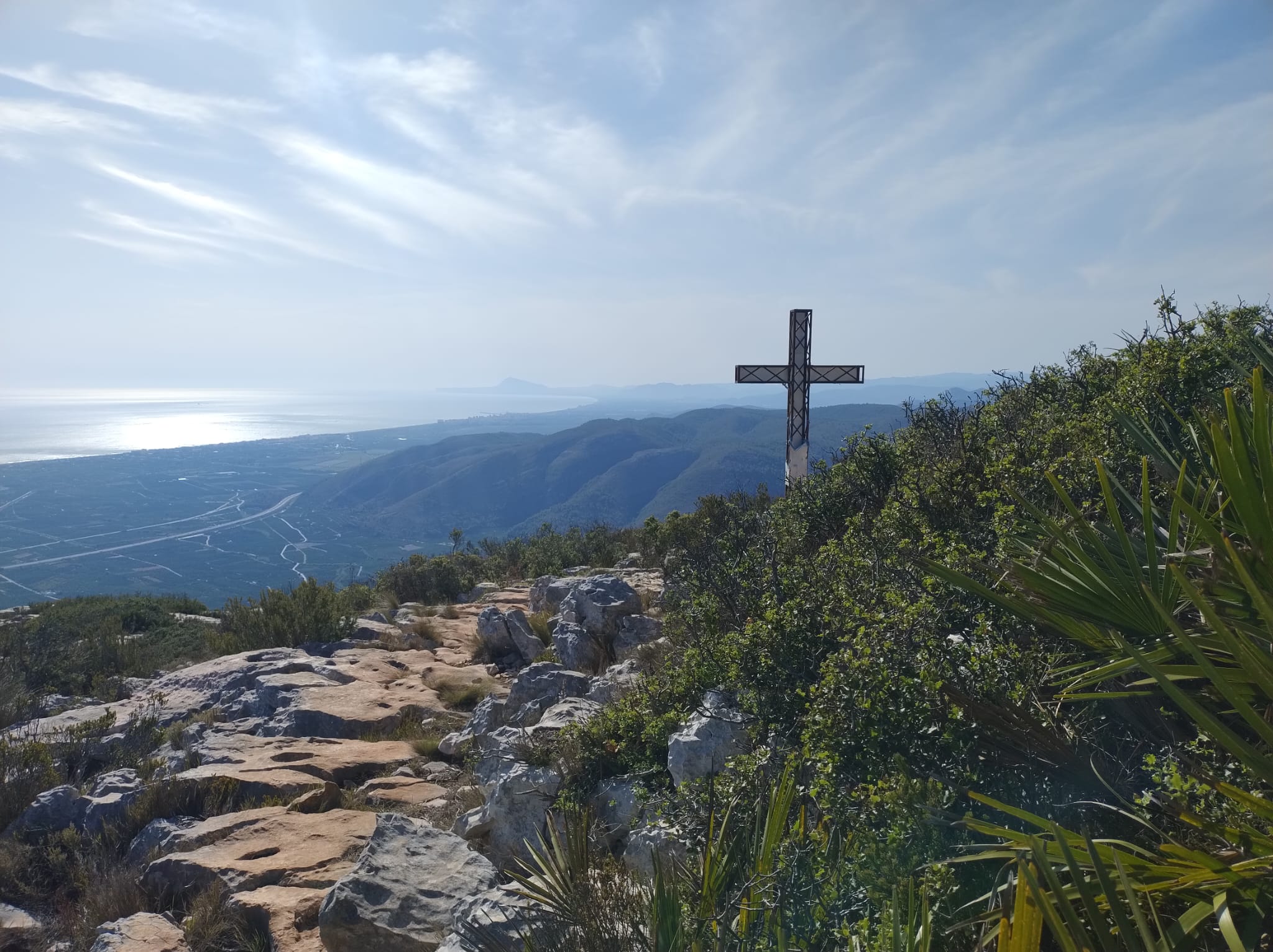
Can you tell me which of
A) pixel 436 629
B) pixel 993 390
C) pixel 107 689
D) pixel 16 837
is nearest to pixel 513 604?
pixel 436 629

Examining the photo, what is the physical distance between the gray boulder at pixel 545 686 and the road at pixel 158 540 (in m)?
70.4

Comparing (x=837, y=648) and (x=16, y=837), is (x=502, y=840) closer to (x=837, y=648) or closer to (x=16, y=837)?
(x=837, y=648)

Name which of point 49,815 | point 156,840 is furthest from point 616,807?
point 49,815

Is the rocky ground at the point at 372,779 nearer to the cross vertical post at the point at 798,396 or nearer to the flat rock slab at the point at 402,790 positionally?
the flat rock slab at the point at 402,790

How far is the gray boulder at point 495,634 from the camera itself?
10516 mm

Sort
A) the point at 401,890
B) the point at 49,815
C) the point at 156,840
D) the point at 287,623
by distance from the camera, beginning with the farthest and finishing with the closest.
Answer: the point at 287,623
the point at 49,815
the point at 156,840
the point at 401,890

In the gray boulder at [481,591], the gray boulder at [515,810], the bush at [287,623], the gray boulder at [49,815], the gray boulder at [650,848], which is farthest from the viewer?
the gray boulder at [481,591]

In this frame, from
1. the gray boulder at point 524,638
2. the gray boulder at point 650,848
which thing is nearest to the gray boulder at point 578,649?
the gray boulder at point 524,638

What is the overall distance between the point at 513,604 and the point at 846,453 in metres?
8.14

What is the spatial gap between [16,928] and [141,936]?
1042 mm

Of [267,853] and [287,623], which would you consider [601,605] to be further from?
[287,623]

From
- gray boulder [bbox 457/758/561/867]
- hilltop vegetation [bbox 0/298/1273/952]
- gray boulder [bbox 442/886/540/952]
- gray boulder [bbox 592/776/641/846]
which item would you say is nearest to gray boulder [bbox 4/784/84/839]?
hilltop vegetation [bbox 0/298/1273/952]

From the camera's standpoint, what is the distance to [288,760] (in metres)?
6.75

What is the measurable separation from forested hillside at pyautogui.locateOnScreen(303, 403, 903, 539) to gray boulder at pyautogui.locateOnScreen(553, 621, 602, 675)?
69.2 meters
